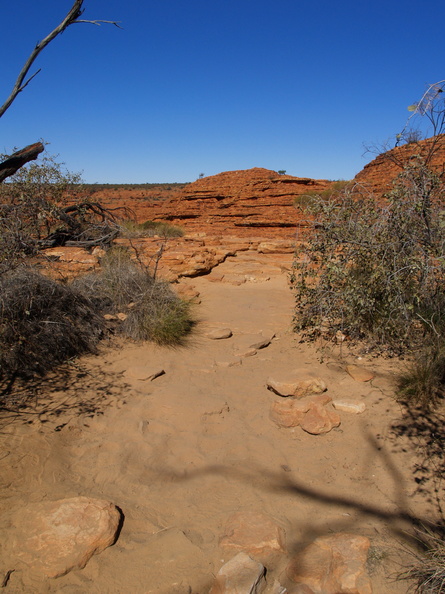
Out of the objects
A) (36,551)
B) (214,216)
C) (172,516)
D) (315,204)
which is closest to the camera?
(36,551)

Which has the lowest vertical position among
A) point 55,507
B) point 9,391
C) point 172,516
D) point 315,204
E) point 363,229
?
A: point 172,516

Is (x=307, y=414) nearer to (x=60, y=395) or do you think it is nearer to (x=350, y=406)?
(x=350, y=406)

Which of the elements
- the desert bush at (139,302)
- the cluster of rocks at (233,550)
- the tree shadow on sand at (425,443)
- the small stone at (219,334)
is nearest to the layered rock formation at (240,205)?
the desert bush at (139,302)

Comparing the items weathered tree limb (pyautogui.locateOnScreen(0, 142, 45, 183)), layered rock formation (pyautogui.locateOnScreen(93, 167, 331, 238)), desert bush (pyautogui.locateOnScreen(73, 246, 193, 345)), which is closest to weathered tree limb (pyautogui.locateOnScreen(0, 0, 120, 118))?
weathered tree limb (pyautogui.locateOnScreen(0, 142, 45, 183))

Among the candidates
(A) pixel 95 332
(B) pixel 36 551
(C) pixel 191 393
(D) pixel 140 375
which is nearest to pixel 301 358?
(C) pixel 191 393

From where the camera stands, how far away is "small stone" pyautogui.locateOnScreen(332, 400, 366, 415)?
12.2 feet

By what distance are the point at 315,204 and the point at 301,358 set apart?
204 centimetres

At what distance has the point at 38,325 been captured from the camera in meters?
4.45

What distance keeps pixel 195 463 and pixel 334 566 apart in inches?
52.6

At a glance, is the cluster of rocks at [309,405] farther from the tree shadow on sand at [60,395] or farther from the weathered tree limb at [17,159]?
the weathered tree limb at [17,159]

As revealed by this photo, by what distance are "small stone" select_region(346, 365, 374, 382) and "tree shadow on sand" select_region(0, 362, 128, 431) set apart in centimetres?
237

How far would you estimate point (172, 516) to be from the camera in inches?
106

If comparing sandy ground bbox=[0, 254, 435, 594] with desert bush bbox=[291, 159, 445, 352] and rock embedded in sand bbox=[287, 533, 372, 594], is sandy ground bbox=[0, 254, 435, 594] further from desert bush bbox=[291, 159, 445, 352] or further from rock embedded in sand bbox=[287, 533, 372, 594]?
desert bush bbox=[291, 159, 445, 352]

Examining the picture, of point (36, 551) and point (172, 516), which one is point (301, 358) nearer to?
point (172, 516)
